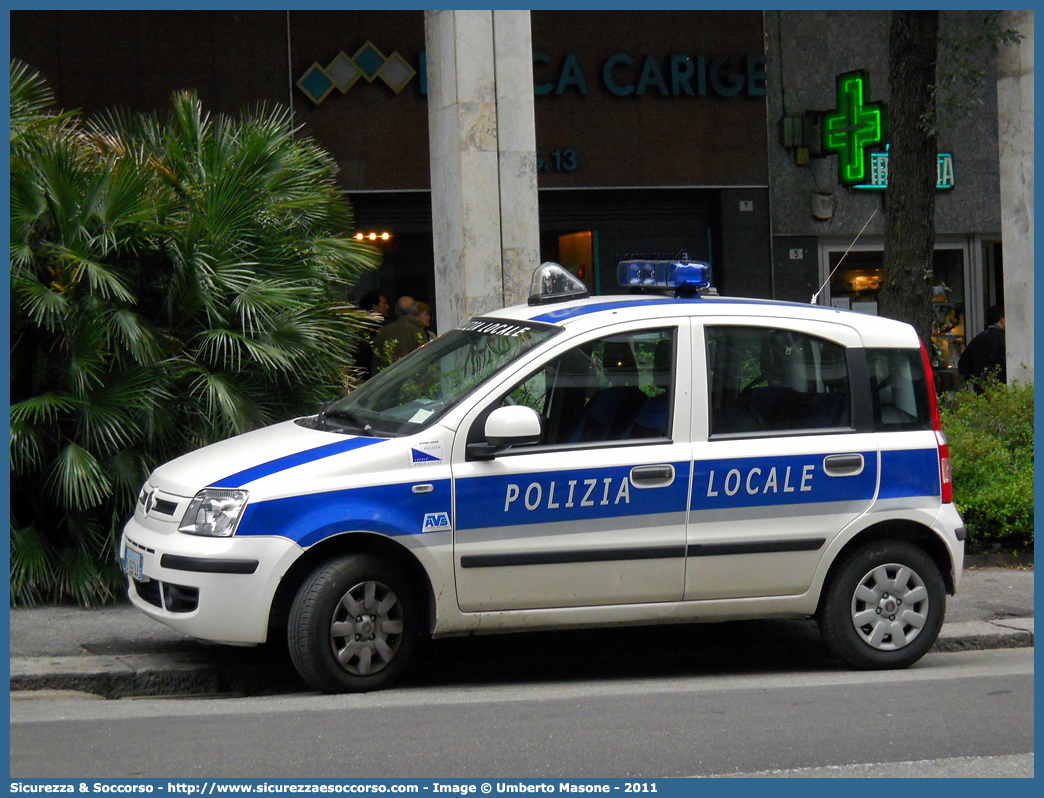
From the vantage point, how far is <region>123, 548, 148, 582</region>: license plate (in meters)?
5.95

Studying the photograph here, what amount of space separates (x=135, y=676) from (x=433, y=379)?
2.03m

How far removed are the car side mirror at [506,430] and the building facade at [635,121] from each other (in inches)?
364

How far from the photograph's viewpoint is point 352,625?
227 inches

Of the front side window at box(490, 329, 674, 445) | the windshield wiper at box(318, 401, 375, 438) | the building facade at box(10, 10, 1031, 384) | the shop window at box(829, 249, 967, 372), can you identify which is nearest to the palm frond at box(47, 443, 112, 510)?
the windshield wiper at box(318, 401, 375, 438)

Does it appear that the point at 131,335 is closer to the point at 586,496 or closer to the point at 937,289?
the point at 586,496

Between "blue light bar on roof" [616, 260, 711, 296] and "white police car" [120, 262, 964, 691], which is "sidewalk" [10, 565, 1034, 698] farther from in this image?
"blue light bar on roof" [616, 260, 711, 296]

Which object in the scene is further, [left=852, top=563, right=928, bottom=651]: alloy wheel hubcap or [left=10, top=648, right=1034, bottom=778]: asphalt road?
[left=852, top=563, right=928, bottom=651]: alloy wheel hubcap

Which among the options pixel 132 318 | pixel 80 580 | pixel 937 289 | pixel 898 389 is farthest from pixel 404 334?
pixel 937 289

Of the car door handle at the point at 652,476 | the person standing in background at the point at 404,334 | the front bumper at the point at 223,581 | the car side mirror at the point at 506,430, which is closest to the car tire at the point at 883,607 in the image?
the car door handle at the point at 652,476

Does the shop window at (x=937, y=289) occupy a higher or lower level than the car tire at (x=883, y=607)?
higher

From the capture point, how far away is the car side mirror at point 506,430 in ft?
18.8

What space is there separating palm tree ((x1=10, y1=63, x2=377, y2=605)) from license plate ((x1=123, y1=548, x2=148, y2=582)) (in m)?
1.30

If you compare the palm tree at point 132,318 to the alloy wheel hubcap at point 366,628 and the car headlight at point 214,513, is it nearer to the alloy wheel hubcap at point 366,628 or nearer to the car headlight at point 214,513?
the car headlight at point 214,513

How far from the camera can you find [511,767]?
468cm
